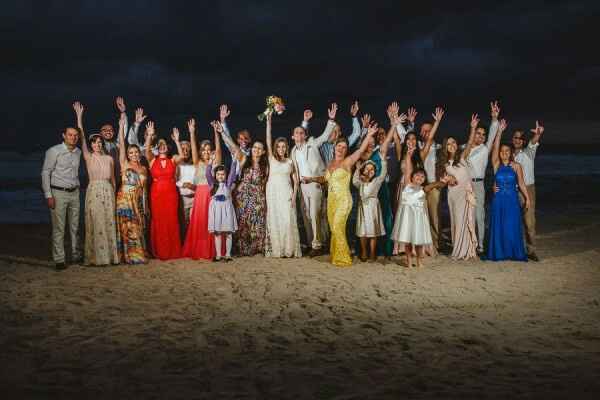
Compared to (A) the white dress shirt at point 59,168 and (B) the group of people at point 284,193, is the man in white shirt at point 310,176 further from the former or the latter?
(A) the white dress shirt at point 59,168

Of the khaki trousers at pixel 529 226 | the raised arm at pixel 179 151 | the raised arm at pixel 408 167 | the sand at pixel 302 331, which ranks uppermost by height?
the raised arm at pixel 179 151

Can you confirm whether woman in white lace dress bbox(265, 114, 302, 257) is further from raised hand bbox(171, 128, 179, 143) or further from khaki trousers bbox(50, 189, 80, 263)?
khaki trousers bbox(50, 189, 80, 263)

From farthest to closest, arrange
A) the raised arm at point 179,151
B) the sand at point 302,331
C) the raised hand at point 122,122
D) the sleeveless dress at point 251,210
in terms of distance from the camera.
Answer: the raised arm at point 179,151 → the sleeveless dress at point 251,210 → the raised hand at point 122,122 → the sand at point 302,331

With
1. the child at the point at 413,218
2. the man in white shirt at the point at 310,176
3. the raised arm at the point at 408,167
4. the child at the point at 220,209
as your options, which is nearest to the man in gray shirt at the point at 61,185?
the child at the point at 220,209

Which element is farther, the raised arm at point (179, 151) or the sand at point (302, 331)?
the raised arm at point (179, 151)

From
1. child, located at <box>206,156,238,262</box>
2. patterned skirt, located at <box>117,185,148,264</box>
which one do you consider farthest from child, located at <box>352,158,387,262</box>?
patterned skirt, located at <box>117,185,148,264</box>

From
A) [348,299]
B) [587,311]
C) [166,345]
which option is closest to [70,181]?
[166,345]

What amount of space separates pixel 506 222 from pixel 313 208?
11.2ft

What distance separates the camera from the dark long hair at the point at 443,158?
28.6 ft

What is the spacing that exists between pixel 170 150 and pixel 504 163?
19.8 ft

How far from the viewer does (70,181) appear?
807 centimetres

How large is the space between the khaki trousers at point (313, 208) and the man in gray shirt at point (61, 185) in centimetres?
405

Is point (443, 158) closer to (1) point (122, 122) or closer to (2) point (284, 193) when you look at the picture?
(2) point (284, 193)

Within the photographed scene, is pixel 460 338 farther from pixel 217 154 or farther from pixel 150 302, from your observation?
pixel 217 154
